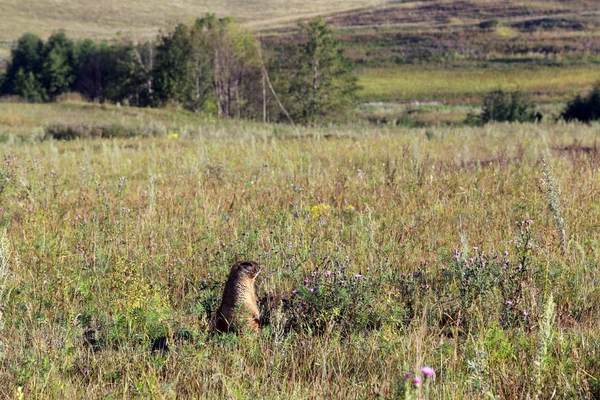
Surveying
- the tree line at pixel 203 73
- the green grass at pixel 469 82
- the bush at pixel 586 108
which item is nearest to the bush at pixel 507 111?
the bush at pixel 586 108

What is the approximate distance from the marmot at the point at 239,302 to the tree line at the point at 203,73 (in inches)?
1201

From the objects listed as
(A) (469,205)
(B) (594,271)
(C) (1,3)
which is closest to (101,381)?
(B) (594,271)

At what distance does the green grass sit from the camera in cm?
5238

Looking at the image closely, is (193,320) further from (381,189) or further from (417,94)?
(417,94)

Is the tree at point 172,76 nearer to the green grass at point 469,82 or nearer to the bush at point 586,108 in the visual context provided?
the green grass at point 469,82

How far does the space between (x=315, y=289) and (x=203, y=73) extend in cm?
4436

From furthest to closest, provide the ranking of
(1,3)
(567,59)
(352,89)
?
1. (1,3)
2. (567,59)
3. (352,89)

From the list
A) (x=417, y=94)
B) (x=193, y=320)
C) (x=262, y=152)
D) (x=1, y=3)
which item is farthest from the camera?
(x=1, y=3)

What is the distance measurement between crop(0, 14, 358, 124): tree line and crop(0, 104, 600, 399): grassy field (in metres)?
27.7

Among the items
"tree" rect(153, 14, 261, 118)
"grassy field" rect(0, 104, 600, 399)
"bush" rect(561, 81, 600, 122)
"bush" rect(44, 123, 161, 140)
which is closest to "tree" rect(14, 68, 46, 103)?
"tree" rect(153, 14, 261, 118)

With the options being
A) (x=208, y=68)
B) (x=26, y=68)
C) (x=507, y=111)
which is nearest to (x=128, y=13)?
A: (x=26, y=68)

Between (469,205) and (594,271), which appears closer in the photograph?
(594,271)

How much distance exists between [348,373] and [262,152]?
7.73 meters

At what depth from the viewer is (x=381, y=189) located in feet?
21.2
